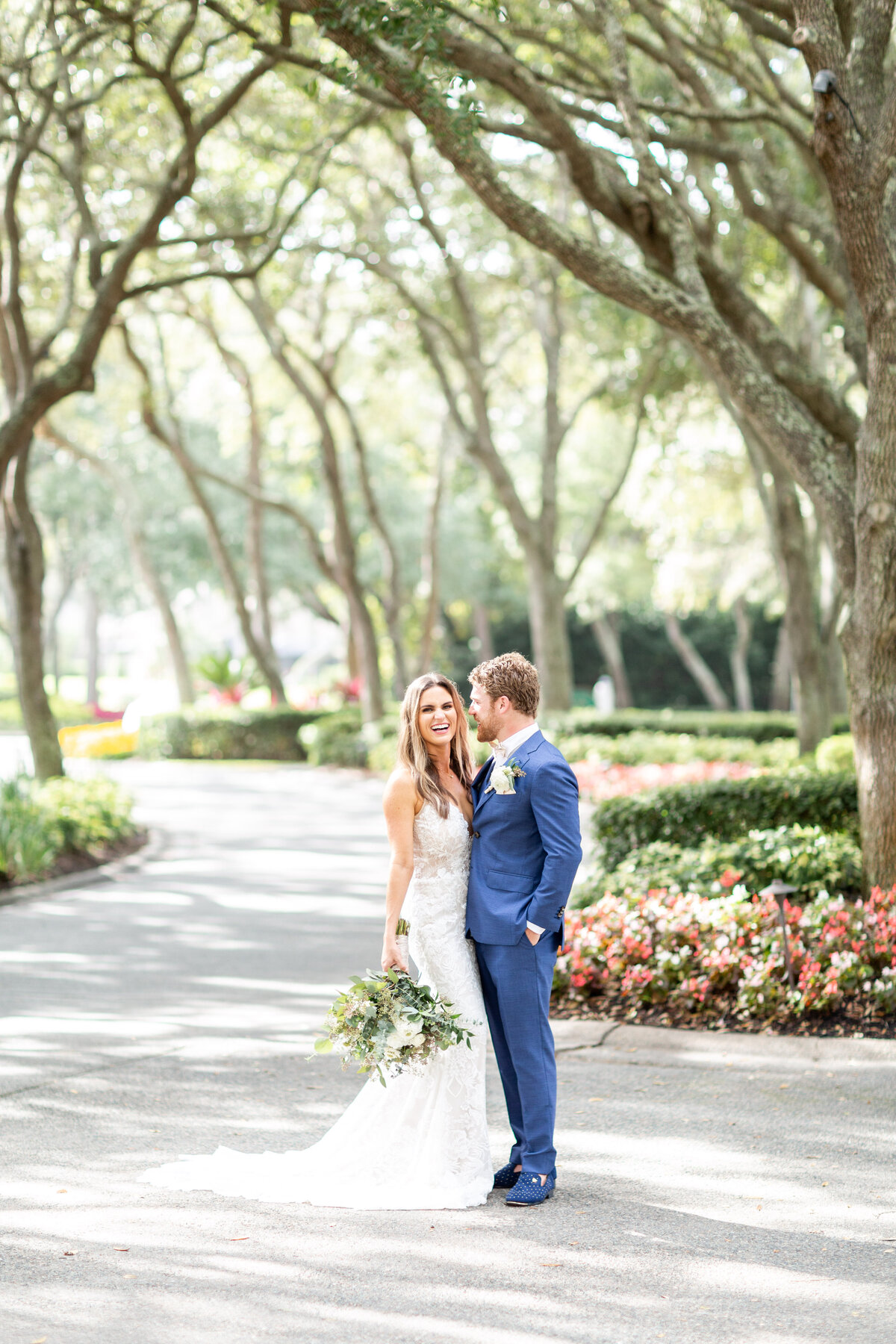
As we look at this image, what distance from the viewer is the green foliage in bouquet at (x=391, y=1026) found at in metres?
4.42

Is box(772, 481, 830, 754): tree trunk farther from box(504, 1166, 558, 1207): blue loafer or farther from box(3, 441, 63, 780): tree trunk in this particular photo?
box(504, 1166, 558, 1207): blue loafer

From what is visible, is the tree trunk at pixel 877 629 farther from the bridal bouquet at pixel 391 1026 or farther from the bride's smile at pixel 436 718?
the bridal bouquet at pixel 391 1026

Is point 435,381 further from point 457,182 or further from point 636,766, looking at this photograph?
point 636,766

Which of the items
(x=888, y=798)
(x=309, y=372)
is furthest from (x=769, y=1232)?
(x=309, y=372)

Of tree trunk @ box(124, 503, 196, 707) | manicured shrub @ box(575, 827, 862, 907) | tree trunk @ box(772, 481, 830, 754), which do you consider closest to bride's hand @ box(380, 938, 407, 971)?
manicured shrub @ box(575, 827, 862, 907)

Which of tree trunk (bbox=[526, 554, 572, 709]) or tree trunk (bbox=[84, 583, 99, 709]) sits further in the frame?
tree trunk (bbox=[84, 583, 99, 709])

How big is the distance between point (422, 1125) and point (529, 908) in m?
0.93

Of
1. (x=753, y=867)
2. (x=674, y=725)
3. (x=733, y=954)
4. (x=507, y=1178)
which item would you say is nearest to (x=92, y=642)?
(x=674, y=725)

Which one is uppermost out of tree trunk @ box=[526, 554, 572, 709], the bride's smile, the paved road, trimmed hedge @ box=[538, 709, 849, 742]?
tree trunk @ box=[526, 554, 572, 709]

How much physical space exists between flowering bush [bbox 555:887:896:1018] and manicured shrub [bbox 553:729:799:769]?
900 cm

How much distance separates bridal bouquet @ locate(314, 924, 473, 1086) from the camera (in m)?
4.42

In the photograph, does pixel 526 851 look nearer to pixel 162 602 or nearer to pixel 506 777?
pixel 506 777

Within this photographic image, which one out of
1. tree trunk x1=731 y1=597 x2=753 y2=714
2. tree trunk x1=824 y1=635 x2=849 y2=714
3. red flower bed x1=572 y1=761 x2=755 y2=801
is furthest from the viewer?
tree trunk x1=731 y1=597 x2=753 y2=714

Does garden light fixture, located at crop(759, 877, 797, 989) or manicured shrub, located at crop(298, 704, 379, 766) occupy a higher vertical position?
manicured shrub, located at crop(298, 704, 379, 766)
